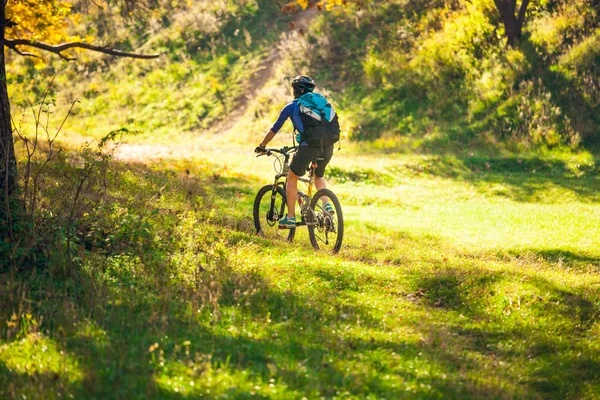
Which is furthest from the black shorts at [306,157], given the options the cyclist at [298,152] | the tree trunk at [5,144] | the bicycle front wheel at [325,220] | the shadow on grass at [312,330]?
the tree trunk at [5,144]

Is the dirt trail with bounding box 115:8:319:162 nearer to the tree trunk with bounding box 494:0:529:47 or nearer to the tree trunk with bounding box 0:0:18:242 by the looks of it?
the tree trunk with bounding box 494:0:529:47

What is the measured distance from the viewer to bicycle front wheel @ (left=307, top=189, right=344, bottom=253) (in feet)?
29.8

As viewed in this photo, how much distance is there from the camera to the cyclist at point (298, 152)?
29.4 ft

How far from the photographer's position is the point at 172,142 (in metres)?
26.7

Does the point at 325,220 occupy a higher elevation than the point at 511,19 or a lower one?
lower

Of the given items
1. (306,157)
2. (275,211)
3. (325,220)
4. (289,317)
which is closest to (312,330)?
(289,317)

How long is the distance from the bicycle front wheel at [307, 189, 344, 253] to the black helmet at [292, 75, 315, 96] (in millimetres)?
1292

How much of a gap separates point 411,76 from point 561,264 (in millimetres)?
15911

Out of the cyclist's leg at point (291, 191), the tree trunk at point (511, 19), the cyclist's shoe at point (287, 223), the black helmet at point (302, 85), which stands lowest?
the cyclist's shoe at point (287, 223)

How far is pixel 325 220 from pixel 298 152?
0.94 meters

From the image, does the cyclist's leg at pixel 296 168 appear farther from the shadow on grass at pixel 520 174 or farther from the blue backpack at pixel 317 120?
the shadow on grass at pixel 520 174

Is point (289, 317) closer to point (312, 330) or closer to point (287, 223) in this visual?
point (312, 330)

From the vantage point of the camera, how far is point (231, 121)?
27.9 m

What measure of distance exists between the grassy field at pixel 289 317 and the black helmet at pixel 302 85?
1969 millimetres
